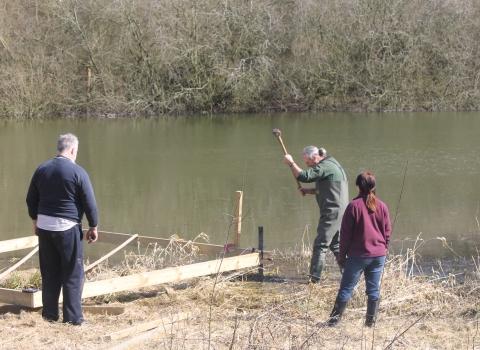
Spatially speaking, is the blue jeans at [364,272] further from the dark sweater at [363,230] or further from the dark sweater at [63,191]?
the dark sweater at [63,191]

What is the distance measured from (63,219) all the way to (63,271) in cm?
39

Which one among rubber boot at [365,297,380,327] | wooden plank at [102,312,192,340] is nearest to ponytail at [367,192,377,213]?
rubber boot at [365,297,380,327]

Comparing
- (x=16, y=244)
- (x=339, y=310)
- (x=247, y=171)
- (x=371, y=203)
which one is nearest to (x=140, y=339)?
(x=339, y=310)

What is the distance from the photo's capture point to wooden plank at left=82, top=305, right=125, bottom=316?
4918mm

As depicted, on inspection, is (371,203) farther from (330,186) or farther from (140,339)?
(140,339)

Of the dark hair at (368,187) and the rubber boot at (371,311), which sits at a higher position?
the dark hair at (368,187)

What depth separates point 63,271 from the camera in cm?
459

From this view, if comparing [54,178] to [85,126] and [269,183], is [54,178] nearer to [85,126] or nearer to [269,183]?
[269,183]

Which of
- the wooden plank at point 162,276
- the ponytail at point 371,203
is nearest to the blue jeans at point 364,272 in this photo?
the ponytail at point 371,203

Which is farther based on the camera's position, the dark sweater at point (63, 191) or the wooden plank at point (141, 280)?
the wooden plank at point (141, 280)

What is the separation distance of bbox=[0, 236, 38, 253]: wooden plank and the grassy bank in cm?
2124

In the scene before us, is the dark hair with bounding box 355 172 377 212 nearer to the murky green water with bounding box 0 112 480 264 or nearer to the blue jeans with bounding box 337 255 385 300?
the blue jeans with bounding box 337 255 385 300

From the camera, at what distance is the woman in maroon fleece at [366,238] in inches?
172

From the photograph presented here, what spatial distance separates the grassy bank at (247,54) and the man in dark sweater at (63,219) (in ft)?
77.0
